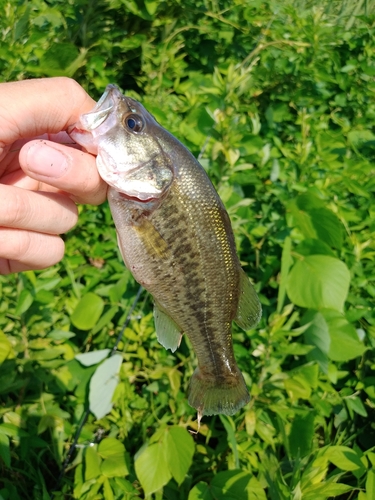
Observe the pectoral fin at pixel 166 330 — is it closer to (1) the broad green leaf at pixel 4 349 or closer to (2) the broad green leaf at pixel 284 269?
(1) the broad green leaf at pixel 4 349

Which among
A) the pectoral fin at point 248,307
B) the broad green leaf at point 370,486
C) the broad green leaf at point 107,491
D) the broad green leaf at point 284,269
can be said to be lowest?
the broad green leaf at point 107,491

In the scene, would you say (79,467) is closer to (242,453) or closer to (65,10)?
(242,453)

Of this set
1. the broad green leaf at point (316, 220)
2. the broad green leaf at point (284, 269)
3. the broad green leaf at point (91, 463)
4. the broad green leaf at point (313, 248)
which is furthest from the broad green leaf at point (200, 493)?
the broad green leaf at point (316, 220)

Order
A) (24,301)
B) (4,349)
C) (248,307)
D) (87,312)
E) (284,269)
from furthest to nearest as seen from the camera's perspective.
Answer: (87,312) → (284,269) → (24,301) → (4,349) → (248,307)

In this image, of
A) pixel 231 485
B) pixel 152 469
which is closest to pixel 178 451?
pixel 152 469

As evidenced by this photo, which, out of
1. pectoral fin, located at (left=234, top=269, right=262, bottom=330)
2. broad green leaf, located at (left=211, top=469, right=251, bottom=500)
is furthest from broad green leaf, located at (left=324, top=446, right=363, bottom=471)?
pectoral fin, located at (left=234, top=269, right=262, bottom=330)

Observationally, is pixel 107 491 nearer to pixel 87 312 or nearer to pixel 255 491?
pixel 255 491
